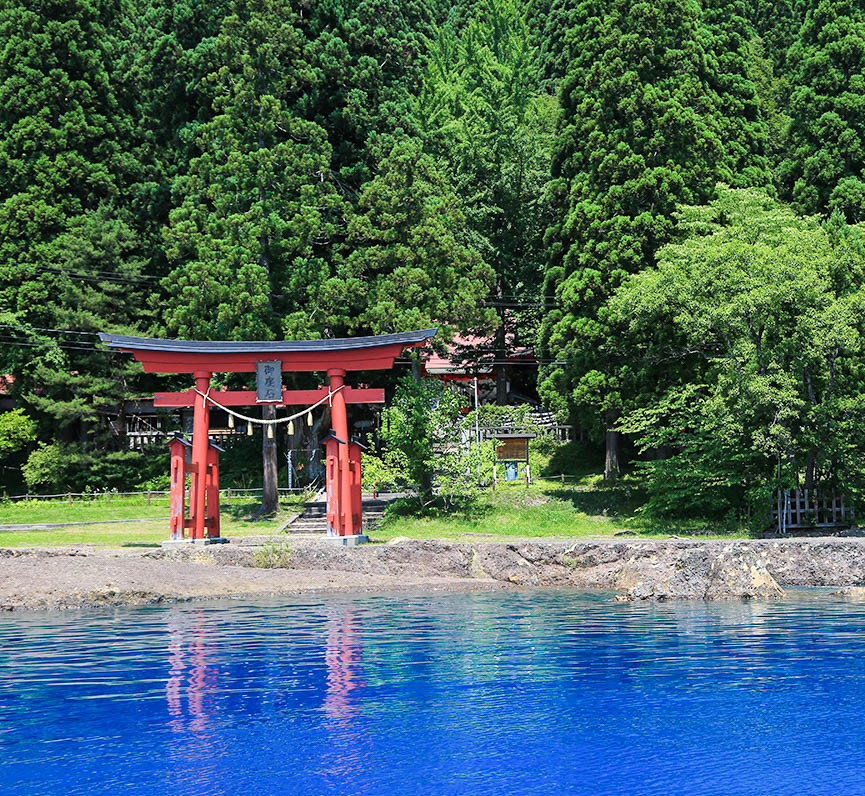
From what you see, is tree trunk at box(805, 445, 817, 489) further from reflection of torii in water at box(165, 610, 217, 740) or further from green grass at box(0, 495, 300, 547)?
reflection of torii in water at box(165, 610, 217, 740)

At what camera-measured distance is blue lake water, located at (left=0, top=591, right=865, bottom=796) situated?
369 inches

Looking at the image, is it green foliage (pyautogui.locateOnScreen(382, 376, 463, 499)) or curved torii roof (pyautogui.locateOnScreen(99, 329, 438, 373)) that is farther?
green foliage (pyautogui.locateOnScreen(382, 376, 463, 499))

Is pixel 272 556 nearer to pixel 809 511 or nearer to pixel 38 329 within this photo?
pixel 809 511

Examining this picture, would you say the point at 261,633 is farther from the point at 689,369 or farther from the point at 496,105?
the point at 496,105

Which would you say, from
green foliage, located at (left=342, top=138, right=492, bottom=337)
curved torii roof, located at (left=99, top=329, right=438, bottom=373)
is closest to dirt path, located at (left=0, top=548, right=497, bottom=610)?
curved torii roof, located at (left=99, top=329, right=438, bottom=373)

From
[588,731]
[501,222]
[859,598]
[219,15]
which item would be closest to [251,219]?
[219,15]

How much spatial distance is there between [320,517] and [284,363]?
6.43 meters

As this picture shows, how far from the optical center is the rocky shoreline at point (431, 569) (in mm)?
20391

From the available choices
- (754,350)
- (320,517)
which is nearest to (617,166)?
(754,350)

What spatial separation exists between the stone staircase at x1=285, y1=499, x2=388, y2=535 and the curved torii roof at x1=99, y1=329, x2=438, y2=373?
211 inches

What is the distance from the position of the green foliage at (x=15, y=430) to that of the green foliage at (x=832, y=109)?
28990 mm

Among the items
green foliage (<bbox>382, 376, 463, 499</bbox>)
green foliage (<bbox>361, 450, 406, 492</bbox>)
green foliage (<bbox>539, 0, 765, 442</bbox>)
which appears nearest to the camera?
green foliage (<bbox>361, 450, 406, 492</bbox>)

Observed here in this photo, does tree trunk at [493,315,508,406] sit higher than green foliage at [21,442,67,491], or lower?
higher

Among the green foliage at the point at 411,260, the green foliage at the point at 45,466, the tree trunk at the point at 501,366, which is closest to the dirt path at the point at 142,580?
the green foliage at the point at 411,260
